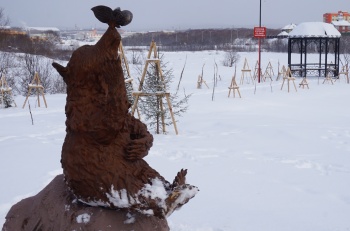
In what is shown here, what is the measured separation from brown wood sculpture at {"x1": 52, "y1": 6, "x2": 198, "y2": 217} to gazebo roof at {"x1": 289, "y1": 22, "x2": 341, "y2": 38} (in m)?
18.5

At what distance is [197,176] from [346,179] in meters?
1.98

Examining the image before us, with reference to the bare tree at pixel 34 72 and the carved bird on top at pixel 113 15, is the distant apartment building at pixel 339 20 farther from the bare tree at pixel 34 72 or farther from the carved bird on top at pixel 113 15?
the carved bird on top at pixel 113 15

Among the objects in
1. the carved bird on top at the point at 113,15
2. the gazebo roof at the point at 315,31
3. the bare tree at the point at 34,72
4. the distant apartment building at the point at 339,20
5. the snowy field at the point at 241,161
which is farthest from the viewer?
the distant apartment building at the point at 339,20

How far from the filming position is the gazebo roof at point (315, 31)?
19.1 m

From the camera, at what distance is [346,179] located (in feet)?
17.9

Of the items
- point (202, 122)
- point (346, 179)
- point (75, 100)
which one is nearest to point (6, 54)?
point (202, 122)

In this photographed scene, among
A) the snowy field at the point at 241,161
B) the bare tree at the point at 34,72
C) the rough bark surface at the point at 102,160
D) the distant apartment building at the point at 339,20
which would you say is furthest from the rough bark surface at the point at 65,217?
the distant apartment building at the point at 339,20

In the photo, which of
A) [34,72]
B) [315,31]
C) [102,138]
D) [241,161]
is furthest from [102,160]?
[315,31]

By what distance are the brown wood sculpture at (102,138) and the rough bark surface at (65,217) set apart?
7 centimetres

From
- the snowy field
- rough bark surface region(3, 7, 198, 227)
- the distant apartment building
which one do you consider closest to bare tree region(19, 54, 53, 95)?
the snowy field

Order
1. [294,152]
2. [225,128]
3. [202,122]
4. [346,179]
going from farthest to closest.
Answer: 1. [202,122]
2. [225,128]
3. [294,152]
4. [346,179]

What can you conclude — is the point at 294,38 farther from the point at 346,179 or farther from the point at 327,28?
the point at 346,179

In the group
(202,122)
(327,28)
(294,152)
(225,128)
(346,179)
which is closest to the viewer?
(346,179)

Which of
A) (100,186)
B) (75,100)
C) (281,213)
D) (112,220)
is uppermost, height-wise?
(75,100)
